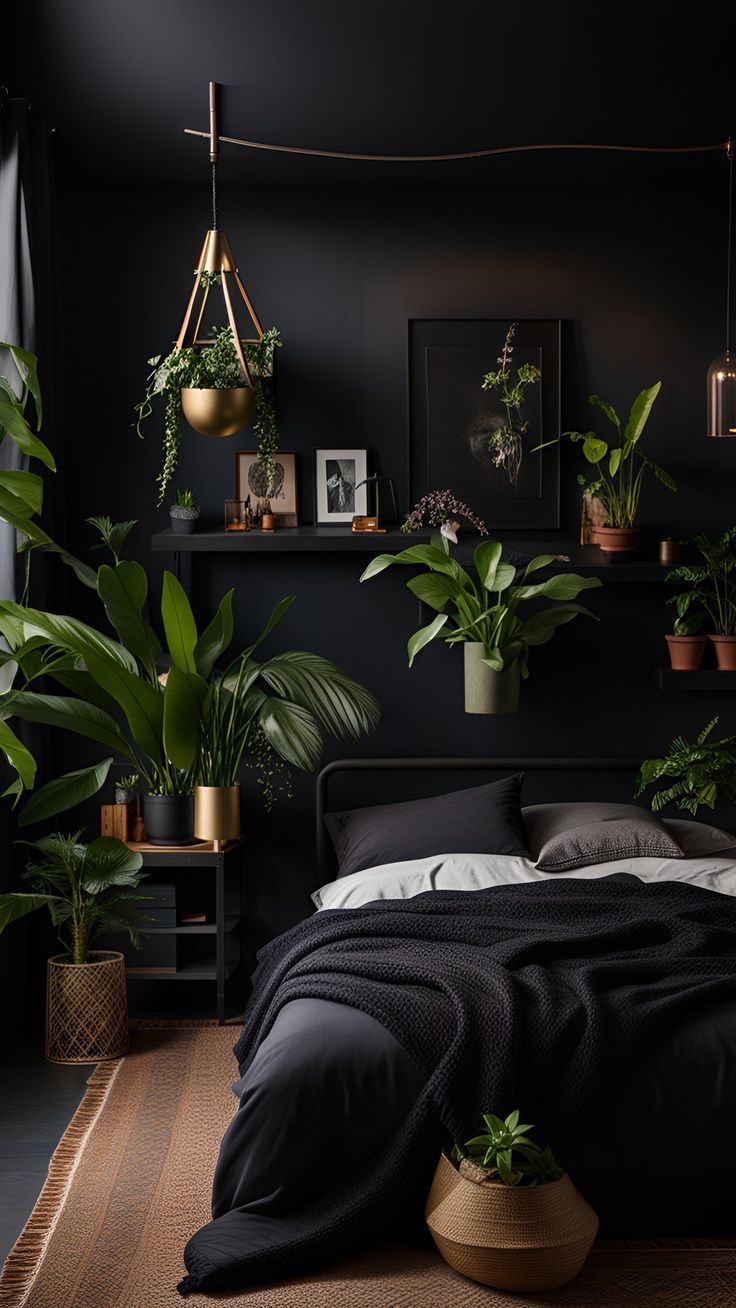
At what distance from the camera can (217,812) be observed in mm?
4074

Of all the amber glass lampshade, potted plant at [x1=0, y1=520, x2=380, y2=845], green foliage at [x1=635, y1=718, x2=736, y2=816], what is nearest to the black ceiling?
the amber glass lampshade

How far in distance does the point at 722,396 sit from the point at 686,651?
36.0 inches

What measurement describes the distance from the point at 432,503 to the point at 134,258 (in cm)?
139

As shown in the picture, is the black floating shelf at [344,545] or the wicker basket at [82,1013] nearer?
the wicker basket at [82,1013]

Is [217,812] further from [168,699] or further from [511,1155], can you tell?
[511,1155]

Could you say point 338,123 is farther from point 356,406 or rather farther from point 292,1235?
point 292,1235

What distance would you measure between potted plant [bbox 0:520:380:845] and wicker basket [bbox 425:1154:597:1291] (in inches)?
66.0

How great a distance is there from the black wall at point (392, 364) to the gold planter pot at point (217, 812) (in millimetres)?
984

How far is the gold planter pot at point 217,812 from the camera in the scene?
407 centimetres

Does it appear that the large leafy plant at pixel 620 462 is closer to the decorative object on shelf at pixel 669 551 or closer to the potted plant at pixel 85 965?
the decorative object on shelf at pixel 669 551

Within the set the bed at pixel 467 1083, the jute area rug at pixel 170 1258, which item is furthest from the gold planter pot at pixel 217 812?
the jute area rug at pixel 170 1258

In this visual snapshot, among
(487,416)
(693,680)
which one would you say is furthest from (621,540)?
(487,416)

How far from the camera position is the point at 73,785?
14.6ft

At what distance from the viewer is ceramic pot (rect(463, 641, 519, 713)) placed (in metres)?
4.64
